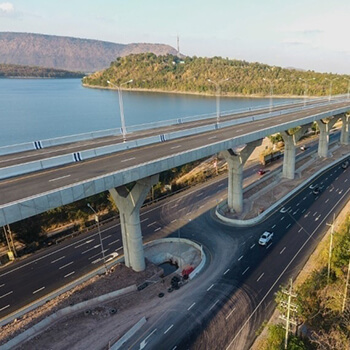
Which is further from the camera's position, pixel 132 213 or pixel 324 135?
pixel 324 135

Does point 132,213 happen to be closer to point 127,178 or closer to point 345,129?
point 127,178

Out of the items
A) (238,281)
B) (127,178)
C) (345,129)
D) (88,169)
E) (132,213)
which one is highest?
(88,169)

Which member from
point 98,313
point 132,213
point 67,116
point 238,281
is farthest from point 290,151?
point 67,116

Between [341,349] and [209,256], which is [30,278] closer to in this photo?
[209,256]

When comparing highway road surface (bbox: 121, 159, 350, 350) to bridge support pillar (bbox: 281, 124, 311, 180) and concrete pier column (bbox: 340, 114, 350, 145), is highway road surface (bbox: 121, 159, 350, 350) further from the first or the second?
concrete pier column (bbox: 340, 114, 350, 145)

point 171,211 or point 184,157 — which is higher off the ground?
point 184,157

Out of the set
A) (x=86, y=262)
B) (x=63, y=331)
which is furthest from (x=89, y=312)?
(x=86, y=262)
